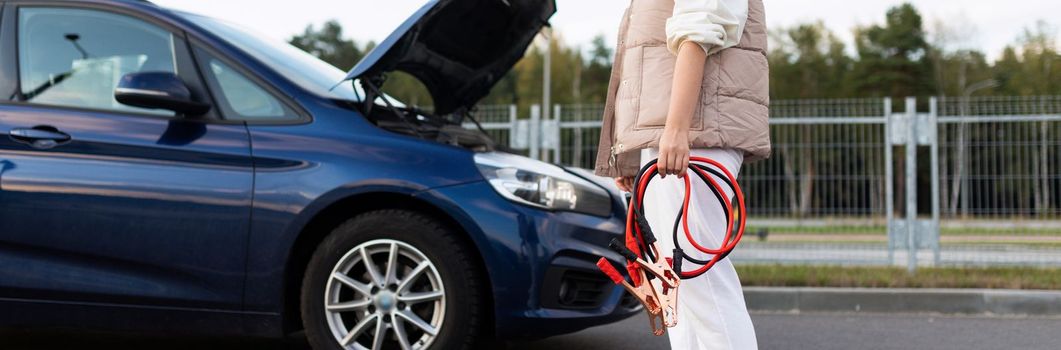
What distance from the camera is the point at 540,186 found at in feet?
11.5

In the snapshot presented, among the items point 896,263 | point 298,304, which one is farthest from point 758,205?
point 298,304

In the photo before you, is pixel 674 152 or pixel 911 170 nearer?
pixel 674 152

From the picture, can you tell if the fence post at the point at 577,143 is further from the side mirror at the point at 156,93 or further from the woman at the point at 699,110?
the woman at the point at 699,110

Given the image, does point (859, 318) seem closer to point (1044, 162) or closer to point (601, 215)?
point (601, 215)

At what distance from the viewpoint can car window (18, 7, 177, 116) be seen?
375 cm

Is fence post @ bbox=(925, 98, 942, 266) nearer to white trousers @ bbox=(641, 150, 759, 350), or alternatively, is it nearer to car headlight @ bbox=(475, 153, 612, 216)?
car headlight @ bbox=(475, 153, 612, 216)

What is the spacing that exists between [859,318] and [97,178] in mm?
3991

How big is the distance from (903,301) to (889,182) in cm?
227

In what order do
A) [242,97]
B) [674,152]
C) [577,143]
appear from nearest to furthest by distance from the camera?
[674,152] → [242,97] → [577,143]

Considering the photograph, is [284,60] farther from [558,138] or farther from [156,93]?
[558,138]

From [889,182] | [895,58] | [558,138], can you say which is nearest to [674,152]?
[558,138]

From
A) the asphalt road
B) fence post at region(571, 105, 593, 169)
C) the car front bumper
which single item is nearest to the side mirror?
the car front bumper

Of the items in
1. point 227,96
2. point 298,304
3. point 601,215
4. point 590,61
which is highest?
point 590,61

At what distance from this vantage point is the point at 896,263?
7.79m
